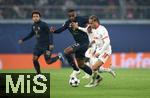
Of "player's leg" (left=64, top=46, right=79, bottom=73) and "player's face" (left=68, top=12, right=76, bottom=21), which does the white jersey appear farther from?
"player's leg" (left=64, top=46, right=79, bottom=73)

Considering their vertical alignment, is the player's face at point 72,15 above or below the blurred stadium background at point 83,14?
below

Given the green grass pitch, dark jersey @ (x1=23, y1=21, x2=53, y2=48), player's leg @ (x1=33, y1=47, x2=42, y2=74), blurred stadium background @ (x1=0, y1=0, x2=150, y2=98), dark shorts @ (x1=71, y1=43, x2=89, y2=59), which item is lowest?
the green grass pitch

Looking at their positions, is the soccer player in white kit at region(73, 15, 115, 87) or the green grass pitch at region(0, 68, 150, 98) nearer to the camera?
the green grass pitch at region(0, 68, 150, 98)

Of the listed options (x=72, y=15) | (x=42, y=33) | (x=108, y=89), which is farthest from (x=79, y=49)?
(x=42, y=33)

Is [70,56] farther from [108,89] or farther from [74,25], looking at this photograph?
[108,89]

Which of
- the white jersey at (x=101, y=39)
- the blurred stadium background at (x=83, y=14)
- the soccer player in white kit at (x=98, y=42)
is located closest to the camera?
the soccer player in white kit at (x=98, y=42)

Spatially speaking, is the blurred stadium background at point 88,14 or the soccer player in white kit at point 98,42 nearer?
the soccer player in white kit at point 98,42

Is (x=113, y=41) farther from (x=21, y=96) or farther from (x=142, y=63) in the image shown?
(x=21, y=96)

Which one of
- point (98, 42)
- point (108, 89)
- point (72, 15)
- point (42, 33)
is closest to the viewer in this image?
point (108, 89)

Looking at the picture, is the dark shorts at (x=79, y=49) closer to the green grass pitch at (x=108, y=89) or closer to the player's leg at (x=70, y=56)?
the player's leg at (x=70, y=56)

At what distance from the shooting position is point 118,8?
3581 centimetres

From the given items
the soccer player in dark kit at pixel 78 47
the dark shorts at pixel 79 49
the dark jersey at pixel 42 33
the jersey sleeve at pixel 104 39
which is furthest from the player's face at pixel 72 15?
the dark jersey at pixel 42 33

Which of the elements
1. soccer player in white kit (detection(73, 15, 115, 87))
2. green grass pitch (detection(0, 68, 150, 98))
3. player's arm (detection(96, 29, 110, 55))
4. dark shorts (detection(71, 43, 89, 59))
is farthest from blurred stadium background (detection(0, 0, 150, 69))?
player's arm (detection(96, 29, 110, 55))

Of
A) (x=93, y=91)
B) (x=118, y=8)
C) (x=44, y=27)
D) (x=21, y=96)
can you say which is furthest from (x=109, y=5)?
(x=21, y=96)
